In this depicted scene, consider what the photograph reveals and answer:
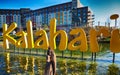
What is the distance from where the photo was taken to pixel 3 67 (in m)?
19.2

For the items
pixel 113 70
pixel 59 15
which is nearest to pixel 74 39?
pixel 113 70

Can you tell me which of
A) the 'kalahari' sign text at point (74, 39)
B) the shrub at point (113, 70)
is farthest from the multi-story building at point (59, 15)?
the shrub at point (113, 70)

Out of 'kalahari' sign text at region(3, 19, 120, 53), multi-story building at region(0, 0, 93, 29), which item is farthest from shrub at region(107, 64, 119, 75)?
multi-story building at region(0, 0, 93, 29)

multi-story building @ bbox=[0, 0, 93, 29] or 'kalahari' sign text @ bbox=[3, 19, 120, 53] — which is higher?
multi-story building @ bbox=[0, 0, 93, 29]

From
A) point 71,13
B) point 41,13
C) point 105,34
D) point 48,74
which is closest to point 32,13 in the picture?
point 41,13

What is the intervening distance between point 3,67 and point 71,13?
285 feet

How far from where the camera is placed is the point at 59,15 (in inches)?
4309

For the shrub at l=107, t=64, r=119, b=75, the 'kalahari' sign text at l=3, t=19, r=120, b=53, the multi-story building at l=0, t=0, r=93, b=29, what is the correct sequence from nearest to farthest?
the shrub at l=107, t=64, r=119, b=75 → the 'kalahari' sign text at l=3, t=19, r=120, b=53 → the multi-story building at l=0, t=0, r=93, b=29

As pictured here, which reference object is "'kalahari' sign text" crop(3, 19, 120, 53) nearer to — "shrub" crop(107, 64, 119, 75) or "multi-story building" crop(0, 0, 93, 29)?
"shrub" crop(107, 64, 119, 75)

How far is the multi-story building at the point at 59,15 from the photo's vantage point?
101m

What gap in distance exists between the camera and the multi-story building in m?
101

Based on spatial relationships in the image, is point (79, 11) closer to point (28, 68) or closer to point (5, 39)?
point (5, 39)

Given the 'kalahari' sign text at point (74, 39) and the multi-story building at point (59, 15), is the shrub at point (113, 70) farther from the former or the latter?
the multi-story building at point (59, 15)

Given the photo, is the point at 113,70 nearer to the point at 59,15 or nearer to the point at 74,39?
the point at 74,39
